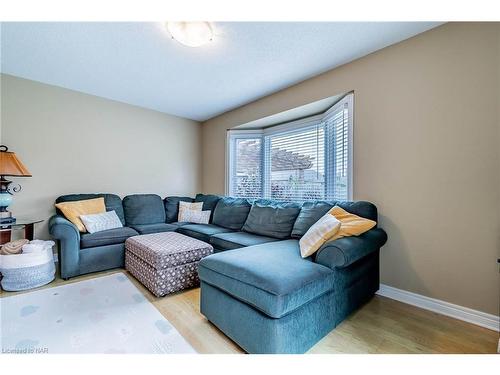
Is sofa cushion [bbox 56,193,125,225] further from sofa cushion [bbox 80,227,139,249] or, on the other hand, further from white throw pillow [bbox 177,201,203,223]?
white throw pillow [bbox 177,201,203,223]

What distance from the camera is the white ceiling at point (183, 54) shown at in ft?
6.32

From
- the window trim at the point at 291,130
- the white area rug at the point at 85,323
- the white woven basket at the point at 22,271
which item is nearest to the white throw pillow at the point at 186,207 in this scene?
the window trim at the point at 291,130

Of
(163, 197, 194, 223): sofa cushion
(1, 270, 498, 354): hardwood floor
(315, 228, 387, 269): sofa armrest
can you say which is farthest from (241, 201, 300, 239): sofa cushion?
(163, 197, 194, 223): sofa cushion

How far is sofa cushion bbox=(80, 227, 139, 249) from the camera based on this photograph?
2639 mm

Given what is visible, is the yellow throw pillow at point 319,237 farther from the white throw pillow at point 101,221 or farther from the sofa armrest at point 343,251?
the white throw pillow at point 101,221

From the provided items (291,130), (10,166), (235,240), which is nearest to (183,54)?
(291,130)

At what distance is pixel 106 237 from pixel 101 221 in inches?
11.4

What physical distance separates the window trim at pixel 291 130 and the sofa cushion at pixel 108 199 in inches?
68.3

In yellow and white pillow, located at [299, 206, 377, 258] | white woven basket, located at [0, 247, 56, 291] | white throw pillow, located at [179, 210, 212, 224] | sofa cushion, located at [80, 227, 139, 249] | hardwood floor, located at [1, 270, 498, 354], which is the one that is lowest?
hardwood floor, located at [1, 270, 498, 354]

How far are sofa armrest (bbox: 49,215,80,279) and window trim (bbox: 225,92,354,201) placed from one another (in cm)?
233

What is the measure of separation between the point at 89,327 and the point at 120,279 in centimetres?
91

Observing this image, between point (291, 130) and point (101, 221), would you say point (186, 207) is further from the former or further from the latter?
point (291, 130)
